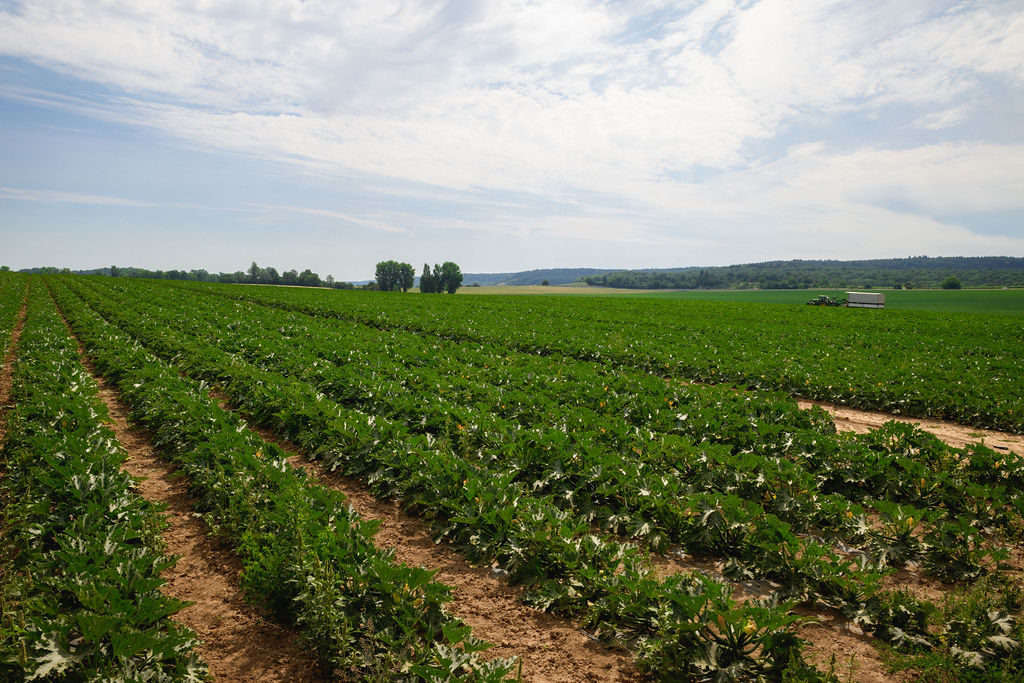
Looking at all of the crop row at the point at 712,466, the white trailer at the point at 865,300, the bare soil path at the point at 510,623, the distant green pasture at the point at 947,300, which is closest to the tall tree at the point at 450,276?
the distant green pasture at the point at 947,300

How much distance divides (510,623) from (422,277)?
117 metres

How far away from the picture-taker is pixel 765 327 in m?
27.1

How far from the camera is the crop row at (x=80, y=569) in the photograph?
3756mm

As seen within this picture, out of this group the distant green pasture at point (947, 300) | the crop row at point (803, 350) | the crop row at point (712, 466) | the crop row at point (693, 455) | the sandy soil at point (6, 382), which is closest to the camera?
the crop row at point (712, 466)

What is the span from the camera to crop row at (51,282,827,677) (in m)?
4.20

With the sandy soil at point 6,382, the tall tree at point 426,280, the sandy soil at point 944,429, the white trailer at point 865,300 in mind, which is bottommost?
the sandy soil at point 944,429

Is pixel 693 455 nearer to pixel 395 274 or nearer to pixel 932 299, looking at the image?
pixel 932 299

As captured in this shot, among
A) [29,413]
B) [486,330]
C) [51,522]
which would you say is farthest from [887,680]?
[486,330]

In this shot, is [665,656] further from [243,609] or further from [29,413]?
[29,413]

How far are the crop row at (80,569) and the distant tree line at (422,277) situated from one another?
107 metres

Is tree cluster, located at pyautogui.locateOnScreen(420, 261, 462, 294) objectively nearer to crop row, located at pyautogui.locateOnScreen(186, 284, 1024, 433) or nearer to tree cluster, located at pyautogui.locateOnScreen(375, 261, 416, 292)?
tree cluster, located at pyautogui.locateOnScreen(375, 261, 416, 292)

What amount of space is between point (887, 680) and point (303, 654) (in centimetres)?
528

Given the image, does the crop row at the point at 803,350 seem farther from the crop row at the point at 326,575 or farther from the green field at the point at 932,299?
the green field at the point at 932,299

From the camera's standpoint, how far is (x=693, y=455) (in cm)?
805
